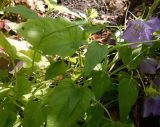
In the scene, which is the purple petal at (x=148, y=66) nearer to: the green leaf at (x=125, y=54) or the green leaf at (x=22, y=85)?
the green leaf at (x=125, y=54)

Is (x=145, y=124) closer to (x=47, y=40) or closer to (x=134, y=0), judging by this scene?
(x=47, y=40)

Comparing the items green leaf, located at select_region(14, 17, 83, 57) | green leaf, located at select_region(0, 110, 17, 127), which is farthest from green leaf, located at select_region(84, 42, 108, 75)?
green leaf, located at select_region(0, 110, 17, 127)

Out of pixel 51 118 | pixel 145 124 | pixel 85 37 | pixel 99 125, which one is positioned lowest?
pixel 145 124

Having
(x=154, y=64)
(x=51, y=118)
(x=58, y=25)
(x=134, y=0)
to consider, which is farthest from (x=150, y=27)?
(x=134, y=0)

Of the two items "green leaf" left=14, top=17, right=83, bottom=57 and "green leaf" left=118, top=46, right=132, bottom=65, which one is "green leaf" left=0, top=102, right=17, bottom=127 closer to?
"green leaf" left=14, top=17, right=83, bottom=57

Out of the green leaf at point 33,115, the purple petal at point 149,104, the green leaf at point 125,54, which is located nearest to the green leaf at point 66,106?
the green leaf at point 33,115

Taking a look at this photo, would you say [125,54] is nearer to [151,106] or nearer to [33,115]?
[151,106]
